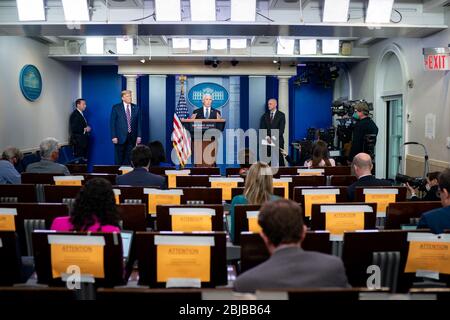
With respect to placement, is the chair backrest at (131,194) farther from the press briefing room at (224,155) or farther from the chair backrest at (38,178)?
the chair backrest at (38,178)

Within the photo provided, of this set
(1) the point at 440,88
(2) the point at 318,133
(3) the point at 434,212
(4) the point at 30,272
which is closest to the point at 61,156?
(2) the point at 318,133

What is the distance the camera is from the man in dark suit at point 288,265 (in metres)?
1.67

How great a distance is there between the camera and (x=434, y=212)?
270 cm

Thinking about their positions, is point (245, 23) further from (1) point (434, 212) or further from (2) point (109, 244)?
(2) point (109, 244)

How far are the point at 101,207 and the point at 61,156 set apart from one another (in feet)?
27.5

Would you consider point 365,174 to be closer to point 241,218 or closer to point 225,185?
point 225,185

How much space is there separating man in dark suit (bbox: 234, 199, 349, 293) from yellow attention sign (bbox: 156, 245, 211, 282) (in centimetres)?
43

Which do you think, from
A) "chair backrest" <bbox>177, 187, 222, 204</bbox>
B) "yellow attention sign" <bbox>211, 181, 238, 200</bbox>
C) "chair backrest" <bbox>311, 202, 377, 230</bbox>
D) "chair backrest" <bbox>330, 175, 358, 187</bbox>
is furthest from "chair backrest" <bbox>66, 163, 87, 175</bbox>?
"chair backrest" <bbox>311, 202, 377, 230</bbox>

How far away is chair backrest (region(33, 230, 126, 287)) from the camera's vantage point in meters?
2.14

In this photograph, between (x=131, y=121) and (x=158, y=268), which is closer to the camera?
(x=158, y=268)

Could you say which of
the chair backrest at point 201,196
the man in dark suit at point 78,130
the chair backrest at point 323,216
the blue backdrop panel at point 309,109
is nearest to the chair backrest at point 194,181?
the chair backrest at point 201,196

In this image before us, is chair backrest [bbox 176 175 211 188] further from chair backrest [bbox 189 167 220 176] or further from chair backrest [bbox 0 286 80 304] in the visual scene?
chair backrest [bbox 0 286 80 304]
